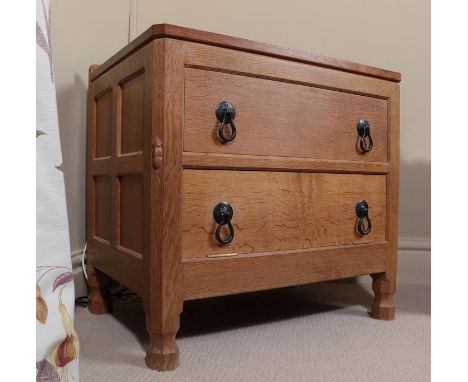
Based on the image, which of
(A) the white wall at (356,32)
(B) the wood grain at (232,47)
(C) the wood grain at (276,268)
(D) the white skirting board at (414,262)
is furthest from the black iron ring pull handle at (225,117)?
(D) the white skirting board at (414,262)

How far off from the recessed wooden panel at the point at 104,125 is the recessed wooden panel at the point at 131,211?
14 centimetres

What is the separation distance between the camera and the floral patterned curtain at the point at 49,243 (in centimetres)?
52

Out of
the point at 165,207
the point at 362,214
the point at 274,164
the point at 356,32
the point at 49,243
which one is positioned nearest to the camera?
the point at 49,243

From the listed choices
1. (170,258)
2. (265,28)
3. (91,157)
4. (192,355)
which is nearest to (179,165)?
(170,258)

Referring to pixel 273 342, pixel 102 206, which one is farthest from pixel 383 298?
pixel 102 206

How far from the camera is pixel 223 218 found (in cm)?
92

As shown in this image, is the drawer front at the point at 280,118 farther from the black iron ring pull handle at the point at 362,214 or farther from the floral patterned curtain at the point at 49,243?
the floral patterned curtain at the point at 49,243

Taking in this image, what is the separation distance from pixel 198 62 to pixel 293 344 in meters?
0.61

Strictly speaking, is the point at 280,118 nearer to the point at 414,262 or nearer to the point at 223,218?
the point at 223,218

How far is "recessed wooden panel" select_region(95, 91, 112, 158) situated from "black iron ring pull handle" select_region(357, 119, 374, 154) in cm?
62

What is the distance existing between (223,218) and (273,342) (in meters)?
0.30

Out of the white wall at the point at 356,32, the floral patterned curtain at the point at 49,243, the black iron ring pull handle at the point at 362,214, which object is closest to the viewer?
the floral patterned curtain at the point at 49,243

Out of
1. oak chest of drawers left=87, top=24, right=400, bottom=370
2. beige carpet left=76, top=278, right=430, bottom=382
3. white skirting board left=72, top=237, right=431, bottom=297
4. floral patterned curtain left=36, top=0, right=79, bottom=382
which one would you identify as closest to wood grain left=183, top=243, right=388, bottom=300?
oak chest of drawers left=87, top=24, right=400, bottom=370
